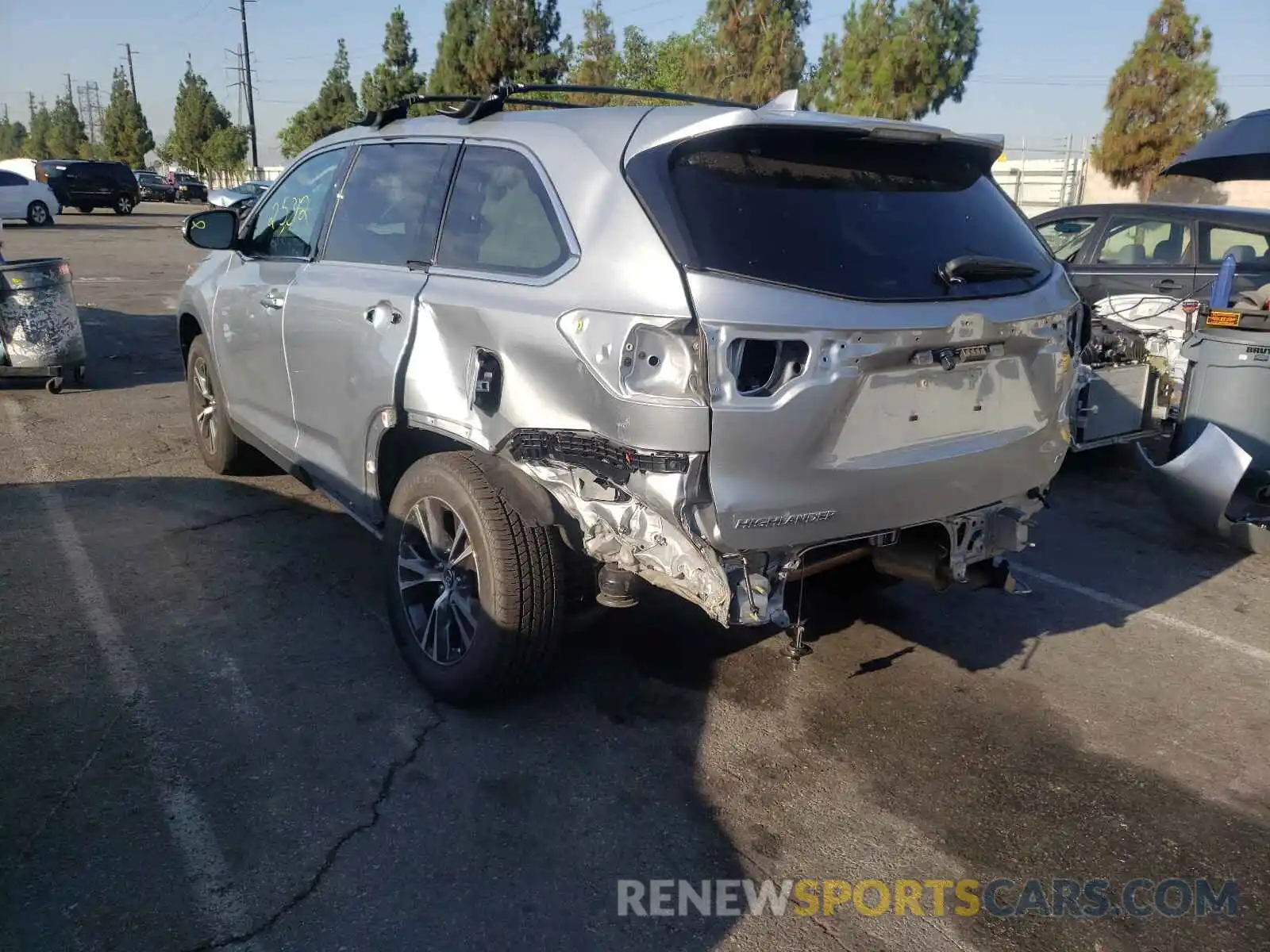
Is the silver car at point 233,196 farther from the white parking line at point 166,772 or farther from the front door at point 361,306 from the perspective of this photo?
the front door at point 361,306

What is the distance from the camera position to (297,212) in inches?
187

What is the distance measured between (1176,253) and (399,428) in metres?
6.74

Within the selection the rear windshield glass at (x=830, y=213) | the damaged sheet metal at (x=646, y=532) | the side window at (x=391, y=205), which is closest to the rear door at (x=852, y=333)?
the rear windshield glass at (x=830, y=213)

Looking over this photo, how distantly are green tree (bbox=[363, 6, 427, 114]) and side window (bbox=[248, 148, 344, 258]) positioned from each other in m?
35.2

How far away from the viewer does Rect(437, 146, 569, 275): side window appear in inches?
126

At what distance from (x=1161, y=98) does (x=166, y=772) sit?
26322mm

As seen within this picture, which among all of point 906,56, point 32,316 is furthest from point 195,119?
point 32,316

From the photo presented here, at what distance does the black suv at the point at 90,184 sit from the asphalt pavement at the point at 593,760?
118 feet

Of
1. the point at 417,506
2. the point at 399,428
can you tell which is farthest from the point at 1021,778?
the point at 399,428

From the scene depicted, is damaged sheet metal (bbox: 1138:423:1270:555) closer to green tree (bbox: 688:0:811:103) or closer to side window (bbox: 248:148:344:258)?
side window (bbox: 248:148:344:258)

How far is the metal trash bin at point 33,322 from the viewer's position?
8.11 meters

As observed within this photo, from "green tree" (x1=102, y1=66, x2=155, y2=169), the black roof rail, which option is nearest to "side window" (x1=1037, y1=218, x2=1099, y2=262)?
the black roof rail

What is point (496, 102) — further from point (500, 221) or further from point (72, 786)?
point (72, 786)

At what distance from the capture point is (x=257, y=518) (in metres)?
5.42
